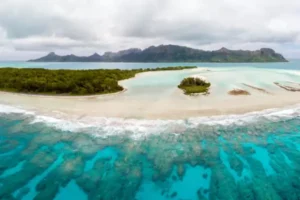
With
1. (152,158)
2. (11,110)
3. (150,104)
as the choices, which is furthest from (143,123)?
(11,110)

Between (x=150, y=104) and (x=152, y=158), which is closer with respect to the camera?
(x=152, y=158)

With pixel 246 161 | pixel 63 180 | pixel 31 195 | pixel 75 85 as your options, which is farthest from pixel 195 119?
pixel 75 85

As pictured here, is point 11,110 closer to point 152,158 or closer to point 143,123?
point 143,123

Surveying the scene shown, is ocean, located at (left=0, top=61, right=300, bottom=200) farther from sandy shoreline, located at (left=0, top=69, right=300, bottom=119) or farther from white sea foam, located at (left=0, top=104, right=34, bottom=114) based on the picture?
white sea foam, located at (left=0, top=104, right=34, bottom=114)

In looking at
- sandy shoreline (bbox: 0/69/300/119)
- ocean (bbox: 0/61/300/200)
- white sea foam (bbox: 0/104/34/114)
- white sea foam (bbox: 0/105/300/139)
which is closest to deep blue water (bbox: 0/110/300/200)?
ocean (bbox: 0/61/300/200)

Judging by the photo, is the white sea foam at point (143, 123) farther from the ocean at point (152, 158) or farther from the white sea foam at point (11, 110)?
the white sea foam at point (11, 110)
